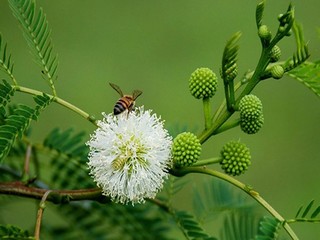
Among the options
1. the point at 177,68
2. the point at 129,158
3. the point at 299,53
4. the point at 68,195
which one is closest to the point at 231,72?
the point at 299,53

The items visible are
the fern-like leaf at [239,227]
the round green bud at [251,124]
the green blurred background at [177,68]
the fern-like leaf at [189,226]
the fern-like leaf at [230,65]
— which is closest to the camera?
the fern-like leaf at [230,65]

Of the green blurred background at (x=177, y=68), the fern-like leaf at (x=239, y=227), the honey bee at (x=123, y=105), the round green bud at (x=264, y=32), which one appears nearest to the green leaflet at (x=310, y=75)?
the round green bud at (x=264, y=32)

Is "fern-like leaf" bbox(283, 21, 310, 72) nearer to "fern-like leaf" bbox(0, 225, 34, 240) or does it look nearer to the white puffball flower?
the white puffball flower

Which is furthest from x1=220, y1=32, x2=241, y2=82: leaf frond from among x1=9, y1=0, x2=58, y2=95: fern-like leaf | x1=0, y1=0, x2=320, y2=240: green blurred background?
x1=0, y1=0, x2=320, y2=240: green blurred background

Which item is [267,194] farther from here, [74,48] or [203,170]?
[203,170]

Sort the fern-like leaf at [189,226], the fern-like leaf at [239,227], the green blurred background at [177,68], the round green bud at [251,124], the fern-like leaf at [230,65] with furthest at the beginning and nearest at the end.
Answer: the green blurred background at [177,68], the fern-like leaf at [239,227], the fern-like leaf at [189,226], the round green bud at [251,124], the fern-like leaf at [230,65]

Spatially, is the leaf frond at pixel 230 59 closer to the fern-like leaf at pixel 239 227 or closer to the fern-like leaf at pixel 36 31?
the fern-like leaf at pixel 36 31

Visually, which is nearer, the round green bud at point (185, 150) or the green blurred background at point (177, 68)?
the round green bud at point (185, 150)
